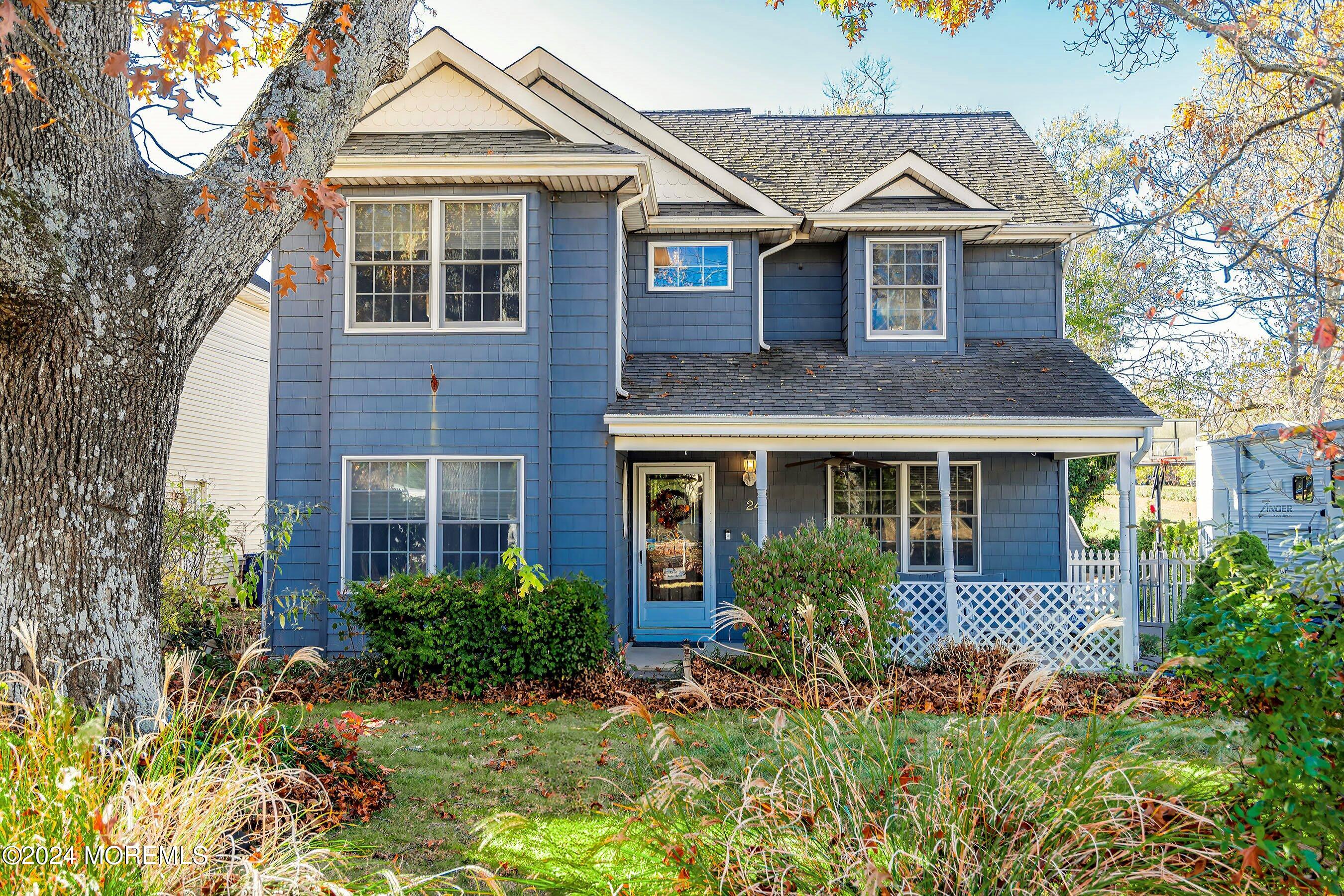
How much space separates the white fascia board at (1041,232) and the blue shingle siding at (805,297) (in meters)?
2.24

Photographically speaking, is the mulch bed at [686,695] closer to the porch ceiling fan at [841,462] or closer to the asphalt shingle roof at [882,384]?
the porch ceiling fan at [841,462]

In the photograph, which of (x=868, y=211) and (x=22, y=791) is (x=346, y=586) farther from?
(x=868, y=211)

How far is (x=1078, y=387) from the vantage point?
991cm

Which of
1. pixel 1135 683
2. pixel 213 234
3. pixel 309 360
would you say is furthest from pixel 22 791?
pixel 1135 683

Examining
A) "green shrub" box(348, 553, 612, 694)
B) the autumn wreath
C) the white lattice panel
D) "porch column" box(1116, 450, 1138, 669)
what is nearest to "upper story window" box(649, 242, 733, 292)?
the autumn wreath

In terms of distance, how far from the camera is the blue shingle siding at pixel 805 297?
37.8ft

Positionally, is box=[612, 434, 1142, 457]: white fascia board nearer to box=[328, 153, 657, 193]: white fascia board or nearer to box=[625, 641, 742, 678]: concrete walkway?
box=[625, 641, 742, 678]: concrete walkway

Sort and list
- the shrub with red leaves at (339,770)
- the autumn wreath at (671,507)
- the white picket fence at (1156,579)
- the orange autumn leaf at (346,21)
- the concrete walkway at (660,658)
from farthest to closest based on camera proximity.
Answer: the autumn wreath at (671,507) < the white picket fence at (1156,579) < the concrete walkway at (660,658) < the orange autumn leaf at (346,21) < the shrub with red leaves at (339,770)

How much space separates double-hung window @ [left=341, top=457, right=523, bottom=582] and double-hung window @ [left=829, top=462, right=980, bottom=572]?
187 inches

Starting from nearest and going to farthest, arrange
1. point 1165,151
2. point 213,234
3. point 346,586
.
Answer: point 213,234 → point 346,586 → point 1165,151

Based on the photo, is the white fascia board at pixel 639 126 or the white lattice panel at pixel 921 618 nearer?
the white lattice panel at pixel 921 618

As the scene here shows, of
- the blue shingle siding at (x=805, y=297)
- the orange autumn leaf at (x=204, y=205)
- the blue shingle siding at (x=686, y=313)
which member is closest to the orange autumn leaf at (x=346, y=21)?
the orange autumn leaf at (x=204, y=205)

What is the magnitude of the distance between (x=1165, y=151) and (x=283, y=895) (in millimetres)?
11182

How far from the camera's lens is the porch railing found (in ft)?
29.5
